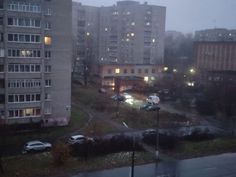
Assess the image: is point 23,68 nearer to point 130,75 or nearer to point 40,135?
point 40,135

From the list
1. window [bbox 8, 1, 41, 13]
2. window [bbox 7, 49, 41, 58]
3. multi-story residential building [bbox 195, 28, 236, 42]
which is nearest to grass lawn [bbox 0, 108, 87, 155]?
window [bbox 7, 49, 41, 58]

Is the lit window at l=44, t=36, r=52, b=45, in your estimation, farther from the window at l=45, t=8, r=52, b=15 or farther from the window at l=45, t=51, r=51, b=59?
the window at l=45, t=8, r=52, b=15

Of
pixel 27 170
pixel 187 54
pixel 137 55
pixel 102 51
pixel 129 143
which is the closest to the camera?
pixel 27 170

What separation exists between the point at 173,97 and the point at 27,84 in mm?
25667

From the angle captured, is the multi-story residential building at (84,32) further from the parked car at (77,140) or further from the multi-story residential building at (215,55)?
the parked car at (77,140)

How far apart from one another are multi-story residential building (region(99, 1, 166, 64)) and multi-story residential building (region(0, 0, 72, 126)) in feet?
147

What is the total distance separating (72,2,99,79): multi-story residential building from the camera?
8353cm

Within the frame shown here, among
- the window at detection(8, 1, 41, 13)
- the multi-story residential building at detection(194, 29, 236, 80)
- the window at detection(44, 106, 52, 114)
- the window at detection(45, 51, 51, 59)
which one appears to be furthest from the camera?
the multi-story residential building at detection(194, 29, 236, 80)

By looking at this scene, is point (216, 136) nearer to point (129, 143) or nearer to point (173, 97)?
point (129, 143)

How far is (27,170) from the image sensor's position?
76.2 ft

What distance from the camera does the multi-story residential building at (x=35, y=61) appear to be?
3269cm

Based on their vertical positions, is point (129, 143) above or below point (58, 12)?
below

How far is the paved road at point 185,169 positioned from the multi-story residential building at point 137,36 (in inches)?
2070

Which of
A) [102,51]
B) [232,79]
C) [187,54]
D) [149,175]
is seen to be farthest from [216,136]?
[187,54]
